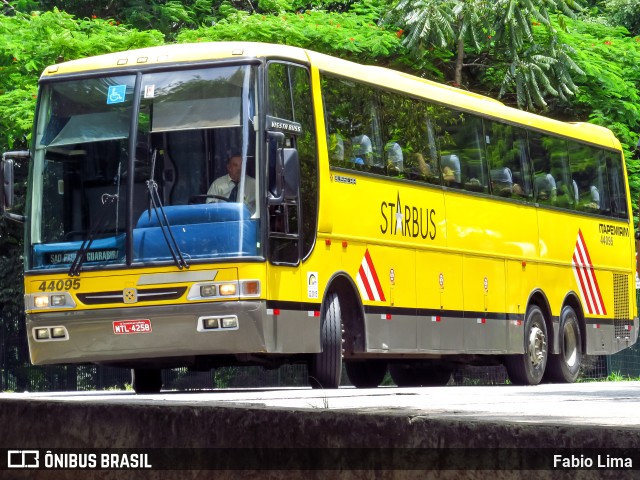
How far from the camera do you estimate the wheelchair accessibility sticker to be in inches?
579

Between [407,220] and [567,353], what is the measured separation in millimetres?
5417

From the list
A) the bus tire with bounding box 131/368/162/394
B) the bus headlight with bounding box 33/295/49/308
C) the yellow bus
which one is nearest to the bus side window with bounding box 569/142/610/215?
the yellow bus

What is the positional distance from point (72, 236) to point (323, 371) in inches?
108

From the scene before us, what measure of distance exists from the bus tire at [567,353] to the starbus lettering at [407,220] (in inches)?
165

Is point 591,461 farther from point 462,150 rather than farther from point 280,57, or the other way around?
point 462,150

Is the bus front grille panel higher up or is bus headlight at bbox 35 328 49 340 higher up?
the bus front grille panel

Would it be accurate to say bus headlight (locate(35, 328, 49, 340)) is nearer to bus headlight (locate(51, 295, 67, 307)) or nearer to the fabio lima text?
bus headlight (locate(51, 295, 67, 307))

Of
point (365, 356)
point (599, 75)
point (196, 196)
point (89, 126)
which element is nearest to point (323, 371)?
point (365, 356)

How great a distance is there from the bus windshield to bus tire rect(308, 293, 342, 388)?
139 centimetres

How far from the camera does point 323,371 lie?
14.8 metres

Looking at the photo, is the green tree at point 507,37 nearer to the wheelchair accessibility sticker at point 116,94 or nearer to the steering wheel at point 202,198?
the wheelchair accessibility sticker at point 116,94

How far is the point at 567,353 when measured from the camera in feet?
69.6

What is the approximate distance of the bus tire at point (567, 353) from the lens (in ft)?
67.9

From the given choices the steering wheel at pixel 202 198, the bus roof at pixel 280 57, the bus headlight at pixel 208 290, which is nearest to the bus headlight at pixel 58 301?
the bus headlight at pixel 208 290
